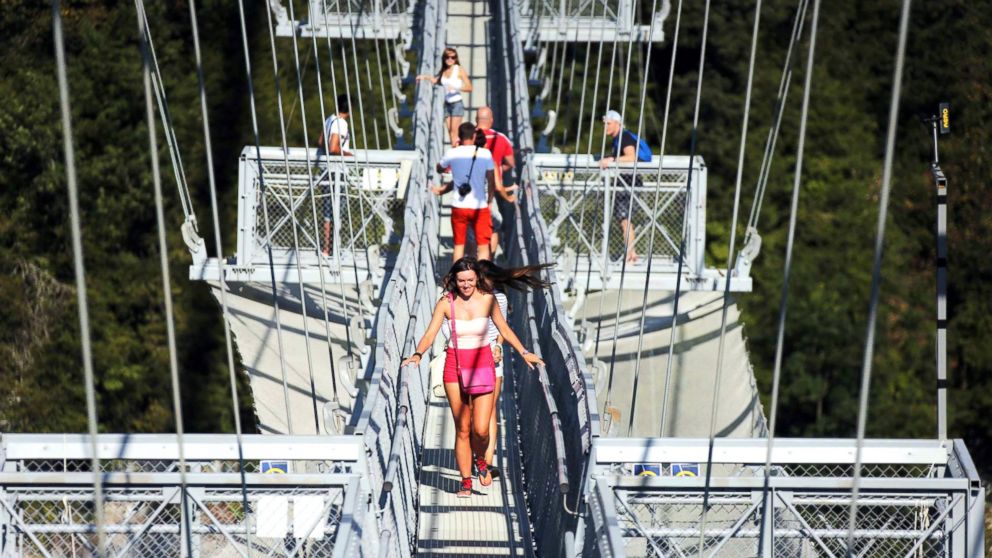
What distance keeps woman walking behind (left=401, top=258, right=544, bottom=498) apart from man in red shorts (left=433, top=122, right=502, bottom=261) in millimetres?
3263

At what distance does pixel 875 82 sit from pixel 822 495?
36.9 m

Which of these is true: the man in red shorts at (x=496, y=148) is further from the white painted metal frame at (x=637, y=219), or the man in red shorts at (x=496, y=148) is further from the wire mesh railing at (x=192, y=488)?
the wire mesh railing at (x=192, y=488)

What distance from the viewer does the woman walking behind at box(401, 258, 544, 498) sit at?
8523 millimetres

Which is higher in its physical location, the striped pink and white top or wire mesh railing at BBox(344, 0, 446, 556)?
the striped pink and white top

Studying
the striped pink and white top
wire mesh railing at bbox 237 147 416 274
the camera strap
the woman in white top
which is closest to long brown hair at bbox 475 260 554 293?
the striped pink and white top

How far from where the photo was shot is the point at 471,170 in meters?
12.0

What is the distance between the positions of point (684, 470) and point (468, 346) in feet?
3.95

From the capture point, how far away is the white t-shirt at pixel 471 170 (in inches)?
473

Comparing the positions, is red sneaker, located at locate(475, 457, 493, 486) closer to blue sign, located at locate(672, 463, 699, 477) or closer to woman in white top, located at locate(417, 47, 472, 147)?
blue sign, located at locate(672, 463, 699, 477)

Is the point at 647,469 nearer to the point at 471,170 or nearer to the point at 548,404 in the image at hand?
the point at 548,404

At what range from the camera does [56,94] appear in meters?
34.2

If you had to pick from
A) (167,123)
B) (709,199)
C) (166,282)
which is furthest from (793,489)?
(709,199)

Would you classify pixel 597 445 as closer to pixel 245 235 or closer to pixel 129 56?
pixel 245 235

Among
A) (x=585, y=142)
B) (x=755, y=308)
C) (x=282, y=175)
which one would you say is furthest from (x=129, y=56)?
(x=282, y=175)
